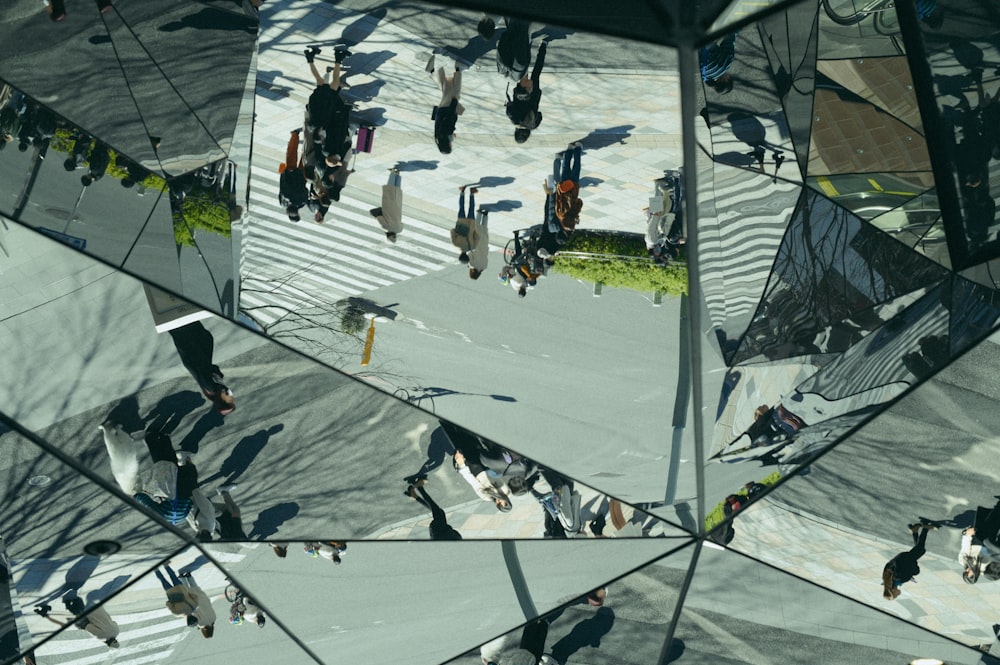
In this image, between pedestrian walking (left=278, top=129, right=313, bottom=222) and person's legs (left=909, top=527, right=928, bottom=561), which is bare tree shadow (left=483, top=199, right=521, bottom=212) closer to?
pedestrian walking (left=278, top=129, right=313, bottom=222)

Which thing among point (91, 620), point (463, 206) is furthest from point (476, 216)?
point (91, 620)

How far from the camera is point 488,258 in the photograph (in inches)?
193

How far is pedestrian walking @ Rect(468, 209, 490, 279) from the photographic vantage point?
4816 millimetres

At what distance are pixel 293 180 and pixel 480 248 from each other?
806mm

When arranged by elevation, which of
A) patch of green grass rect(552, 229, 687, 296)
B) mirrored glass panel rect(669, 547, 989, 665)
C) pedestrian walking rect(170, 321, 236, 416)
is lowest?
mirrored glass panel rect(669, 547, 989, 665)

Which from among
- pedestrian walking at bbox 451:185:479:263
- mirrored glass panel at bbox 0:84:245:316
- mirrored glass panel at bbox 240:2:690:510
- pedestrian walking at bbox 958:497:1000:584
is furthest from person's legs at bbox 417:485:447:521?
pedestrian walking at bbox 958:497:1000:584

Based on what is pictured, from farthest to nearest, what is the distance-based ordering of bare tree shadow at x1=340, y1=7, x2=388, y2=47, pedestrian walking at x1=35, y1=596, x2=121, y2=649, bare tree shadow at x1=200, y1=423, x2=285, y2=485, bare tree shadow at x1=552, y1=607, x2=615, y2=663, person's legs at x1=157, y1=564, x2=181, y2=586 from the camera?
bare tree shadow at x1=552, y1=607, x2=615, y2=663 < pedestrian walking at x1=35, y1=596, x2=121, y2=649 < person's legs at x1=157, y1=564, x2=181, y2=586 < bare tree shadow at x1=200, y1=423, x2=285, y2=485 < bare tree shadow at x1=340, y1=7, x2=388, y2=47

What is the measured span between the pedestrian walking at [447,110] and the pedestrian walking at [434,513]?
6.71ft

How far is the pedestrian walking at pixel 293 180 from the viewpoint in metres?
4.72

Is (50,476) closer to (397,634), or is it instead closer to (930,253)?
(397,634)

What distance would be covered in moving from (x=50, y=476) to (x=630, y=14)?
3.73 m

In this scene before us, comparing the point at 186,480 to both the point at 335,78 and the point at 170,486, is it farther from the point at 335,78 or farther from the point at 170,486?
the point at 335,78

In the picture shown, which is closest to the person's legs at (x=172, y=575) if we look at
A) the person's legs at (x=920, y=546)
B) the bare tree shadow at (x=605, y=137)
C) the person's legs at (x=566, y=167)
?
the person's legs at (x=566, y=167)

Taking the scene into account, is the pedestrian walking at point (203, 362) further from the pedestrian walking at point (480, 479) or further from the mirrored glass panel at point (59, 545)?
the pedestrian walking at point (480, 479)
